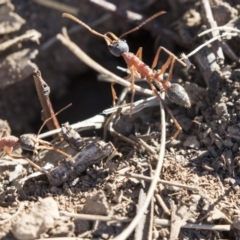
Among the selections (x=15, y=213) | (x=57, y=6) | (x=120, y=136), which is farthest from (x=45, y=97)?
(x=57, y=6)

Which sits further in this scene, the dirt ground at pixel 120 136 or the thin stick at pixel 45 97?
the thin stick at pixel 45 97

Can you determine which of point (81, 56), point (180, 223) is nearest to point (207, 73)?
point (81, 56)

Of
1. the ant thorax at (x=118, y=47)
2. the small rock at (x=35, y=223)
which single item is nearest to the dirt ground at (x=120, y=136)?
the small rock at (x=35, y=223)

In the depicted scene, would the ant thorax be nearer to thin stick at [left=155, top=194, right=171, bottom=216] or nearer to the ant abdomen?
the ant abdomen

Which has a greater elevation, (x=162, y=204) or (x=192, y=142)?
(x=192, y=142)

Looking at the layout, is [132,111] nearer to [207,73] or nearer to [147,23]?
[207,73]

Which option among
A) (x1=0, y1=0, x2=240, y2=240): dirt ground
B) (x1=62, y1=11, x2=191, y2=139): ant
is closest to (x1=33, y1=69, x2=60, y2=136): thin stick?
(x1=0, y1=0, x2=240, y2=240): dirt ground

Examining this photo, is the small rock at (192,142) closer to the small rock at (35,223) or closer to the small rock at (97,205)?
the small rock at (97,205)

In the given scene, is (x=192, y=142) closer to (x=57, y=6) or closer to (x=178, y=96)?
(x=178, y=96)
